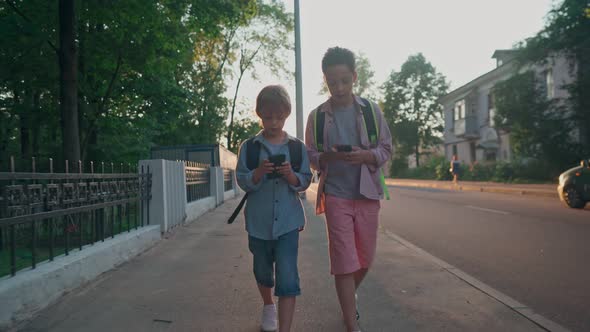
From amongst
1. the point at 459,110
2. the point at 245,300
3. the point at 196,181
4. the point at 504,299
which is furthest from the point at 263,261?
the point at 459,110

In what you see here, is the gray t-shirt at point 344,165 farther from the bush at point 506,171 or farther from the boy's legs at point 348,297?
the bush at point 506,171

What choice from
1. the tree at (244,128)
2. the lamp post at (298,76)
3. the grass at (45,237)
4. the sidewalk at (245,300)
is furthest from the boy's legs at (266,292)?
the tree at (244,128)

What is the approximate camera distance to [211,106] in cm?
3328

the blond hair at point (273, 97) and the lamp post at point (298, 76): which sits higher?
the lamp post at point (298, 76)

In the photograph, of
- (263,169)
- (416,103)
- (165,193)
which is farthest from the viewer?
(416,103)

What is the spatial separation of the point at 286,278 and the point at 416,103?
55568 mm

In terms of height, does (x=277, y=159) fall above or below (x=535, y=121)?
below

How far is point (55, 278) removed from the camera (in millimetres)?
4020

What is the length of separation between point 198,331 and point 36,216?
5.93 ft

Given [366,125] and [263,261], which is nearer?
[263,261]

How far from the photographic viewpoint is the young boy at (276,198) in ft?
9.79

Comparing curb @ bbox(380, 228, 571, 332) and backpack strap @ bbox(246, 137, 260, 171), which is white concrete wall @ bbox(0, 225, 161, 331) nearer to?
backpack strap @ bbox(246, 137, 260, 171)

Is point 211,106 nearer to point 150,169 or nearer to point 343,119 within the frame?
point 150,169

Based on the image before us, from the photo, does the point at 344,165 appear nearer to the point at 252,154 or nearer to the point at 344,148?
the point at 344,148
